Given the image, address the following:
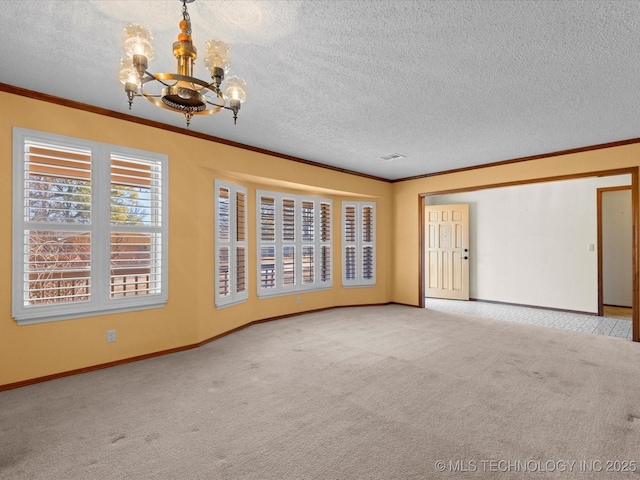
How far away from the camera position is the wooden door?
24.5 feet

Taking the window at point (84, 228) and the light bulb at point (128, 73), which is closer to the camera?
the light bulb at point (128, 73)

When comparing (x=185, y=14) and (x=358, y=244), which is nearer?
(x=185, y=14)

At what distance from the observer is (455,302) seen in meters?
7.37

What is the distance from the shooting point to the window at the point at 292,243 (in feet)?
18.0

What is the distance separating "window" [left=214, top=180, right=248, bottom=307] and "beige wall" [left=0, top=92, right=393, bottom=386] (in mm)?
132

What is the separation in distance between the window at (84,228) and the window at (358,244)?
3.63 meters

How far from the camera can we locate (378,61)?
2516mm

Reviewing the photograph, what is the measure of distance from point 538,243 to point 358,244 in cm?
348

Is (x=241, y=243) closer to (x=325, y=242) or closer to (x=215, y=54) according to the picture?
(x=325, y=242)

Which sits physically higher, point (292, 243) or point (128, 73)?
point (128, 73)

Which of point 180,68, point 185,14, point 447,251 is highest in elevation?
point 185,14

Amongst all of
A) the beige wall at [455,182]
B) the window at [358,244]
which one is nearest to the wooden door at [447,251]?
the beige wall at [455,182]

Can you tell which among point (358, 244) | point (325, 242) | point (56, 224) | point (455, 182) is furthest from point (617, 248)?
point (56, 224)

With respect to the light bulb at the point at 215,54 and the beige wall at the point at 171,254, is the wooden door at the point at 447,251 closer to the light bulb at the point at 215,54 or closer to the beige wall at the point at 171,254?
the beige wall at the point at 171,254
